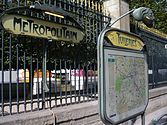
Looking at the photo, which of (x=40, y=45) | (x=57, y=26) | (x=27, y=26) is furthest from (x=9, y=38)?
(x=57, y=26)

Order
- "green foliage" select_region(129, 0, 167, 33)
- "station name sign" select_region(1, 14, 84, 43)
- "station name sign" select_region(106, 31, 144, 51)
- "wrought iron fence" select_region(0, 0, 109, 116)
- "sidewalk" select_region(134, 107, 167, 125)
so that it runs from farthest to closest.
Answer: "green foliage" select_region(129, 0, 167, 33) < "sidewalk" select_region(134, 107, 167, 125) < "wrought iron fence" select_region(0, 0, 109, 116) < "station name sign" select_region(1, 14, 84, 43) < "station name sign" select_region(106, 31, 144, 51)

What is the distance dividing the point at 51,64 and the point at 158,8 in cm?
1538

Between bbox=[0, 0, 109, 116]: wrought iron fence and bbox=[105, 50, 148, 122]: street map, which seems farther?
bbox=[0, 0, 109, 116]: wrought iron fence

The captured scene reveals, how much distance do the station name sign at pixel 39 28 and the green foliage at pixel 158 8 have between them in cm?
1311

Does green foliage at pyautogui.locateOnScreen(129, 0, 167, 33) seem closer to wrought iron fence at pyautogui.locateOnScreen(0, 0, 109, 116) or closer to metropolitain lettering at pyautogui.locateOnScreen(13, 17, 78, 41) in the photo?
wrought iron fence at pyautogui.locateOnScreen(0, 0, 109, 116)

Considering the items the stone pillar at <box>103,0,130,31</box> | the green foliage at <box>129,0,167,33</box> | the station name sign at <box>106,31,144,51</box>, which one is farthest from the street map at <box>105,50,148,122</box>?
the green foliage at <box>129,0,167,33</box>

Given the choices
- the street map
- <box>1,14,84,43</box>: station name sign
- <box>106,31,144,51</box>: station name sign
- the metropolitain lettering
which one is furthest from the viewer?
the metropolitain lettering

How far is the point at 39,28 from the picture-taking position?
4758mm

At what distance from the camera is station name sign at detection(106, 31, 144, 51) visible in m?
3.75

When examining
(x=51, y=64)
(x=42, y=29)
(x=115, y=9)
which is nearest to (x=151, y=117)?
(x=115, y=9)

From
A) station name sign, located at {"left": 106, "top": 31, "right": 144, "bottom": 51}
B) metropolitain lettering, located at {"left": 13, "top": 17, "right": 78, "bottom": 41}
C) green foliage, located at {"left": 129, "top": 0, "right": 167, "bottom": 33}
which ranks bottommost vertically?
station name sign, located at {"left": 106, "top": 31, "right": 144, "bottom": 51}

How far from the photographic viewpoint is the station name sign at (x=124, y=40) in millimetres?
3754

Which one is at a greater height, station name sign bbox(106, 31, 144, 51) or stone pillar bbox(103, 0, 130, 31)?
stone pillar bbox(103, 0, 130, 31)

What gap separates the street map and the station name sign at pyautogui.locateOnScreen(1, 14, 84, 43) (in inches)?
58.4
